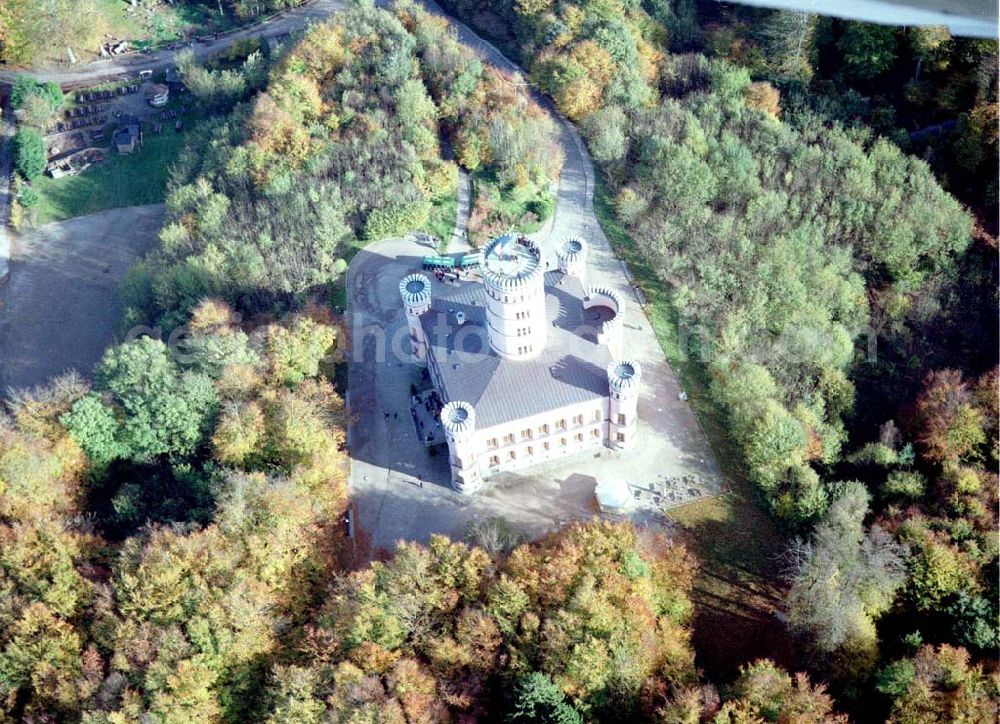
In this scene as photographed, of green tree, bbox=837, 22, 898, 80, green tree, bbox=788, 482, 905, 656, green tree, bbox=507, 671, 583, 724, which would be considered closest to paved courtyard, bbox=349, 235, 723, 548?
green tree, bbox=788, 482, 905, 656

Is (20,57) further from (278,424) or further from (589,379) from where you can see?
(589,379)

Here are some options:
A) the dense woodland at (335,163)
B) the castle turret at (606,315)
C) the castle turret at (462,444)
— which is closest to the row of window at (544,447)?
the castle turret at (462,444)

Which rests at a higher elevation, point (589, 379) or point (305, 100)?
point (305, 100)

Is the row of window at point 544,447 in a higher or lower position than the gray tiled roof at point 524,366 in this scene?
lower

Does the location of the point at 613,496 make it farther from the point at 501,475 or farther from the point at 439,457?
the point at 439,457

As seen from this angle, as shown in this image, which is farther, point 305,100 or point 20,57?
point 20,57

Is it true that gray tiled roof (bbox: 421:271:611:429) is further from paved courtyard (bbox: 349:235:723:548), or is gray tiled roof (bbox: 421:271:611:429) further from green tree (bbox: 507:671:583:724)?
green tree (bbox: 507:671:583:724)

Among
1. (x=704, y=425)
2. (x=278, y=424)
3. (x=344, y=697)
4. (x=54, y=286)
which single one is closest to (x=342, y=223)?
(x=278, y=424)

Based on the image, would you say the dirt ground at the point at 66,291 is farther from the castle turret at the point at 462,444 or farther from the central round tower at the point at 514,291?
the central round tower at the point at 514,291

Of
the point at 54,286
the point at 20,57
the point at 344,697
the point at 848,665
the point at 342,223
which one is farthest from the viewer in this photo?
the point at 20,57
